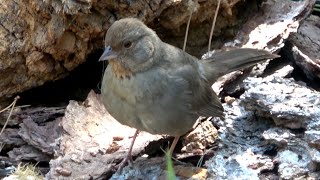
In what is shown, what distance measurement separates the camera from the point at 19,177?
4445mm

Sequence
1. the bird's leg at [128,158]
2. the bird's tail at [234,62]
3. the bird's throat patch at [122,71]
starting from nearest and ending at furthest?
the bird's throat patch at [122,71] < the bird's leg at [128,158] < the bird's tail at [234,62]

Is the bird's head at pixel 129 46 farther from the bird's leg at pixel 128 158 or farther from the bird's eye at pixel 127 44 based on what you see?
the bird's leg at pixel 128 158

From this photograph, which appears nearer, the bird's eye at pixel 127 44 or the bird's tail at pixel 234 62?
the bird's eye at pixel 127 44

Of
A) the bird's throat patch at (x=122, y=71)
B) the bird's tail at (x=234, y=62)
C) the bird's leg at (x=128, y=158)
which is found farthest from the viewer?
the bird's tail at (x=234, y=62)

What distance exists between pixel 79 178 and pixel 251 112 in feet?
4.04

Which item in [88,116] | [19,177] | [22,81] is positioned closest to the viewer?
[19,177]

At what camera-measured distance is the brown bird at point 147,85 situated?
4117 millimetres

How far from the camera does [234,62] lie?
4832 millimetres

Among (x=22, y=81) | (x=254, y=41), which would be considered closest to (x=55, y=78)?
(x=22, y=81)

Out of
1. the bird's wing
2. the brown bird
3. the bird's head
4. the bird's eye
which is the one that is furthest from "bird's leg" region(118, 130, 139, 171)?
the bird's eye

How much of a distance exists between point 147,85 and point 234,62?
934mm

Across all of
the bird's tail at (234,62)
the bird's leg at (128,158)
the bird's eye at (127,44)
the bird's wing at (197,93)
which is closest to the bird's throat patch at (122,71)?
the bird's eye at (127,44)

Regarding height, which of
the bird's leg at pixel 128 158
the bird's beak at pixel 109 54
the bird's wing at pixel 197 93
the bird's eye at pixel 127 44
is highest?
the bird's eye at pixel 127 44

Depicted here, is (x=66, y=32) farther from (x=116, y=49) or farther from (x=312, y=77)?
(x=312, y=77)
